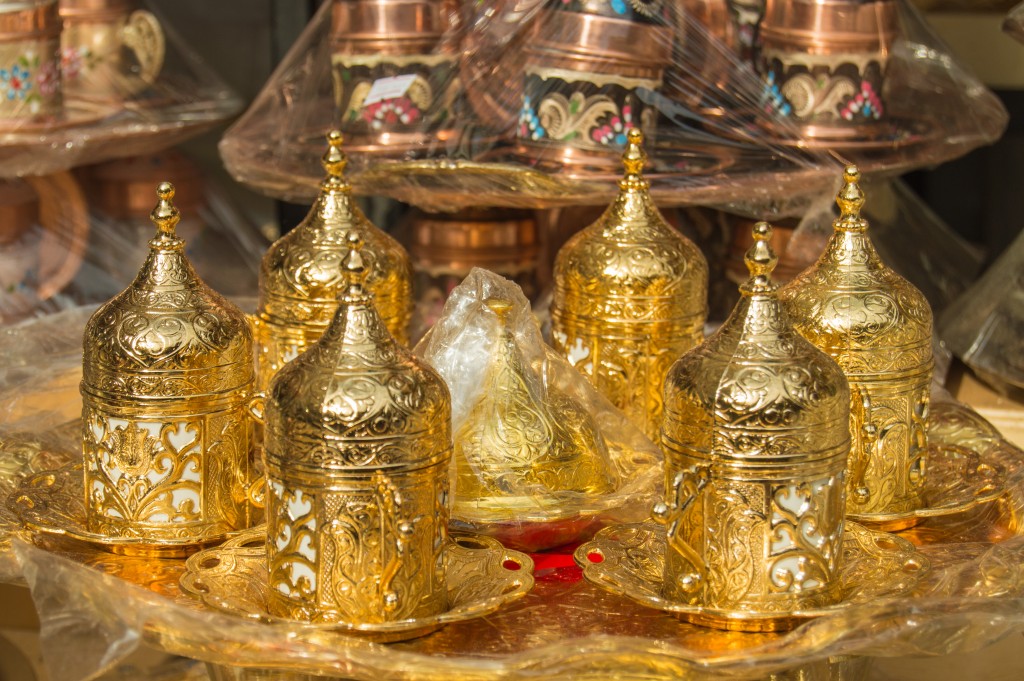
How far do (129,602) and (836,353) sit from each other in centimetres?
56

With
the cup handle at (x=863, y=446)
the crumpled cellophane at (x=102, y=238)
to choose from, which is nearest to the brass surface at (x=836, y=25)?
the cup handle at (x=863, y=446)

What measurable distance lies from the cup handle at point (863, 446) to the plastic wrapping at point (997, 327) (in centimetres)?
53

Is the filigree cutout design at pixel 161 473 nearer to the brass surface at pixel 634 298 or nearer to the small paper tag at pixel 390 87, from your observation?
the brass surface at pixel 634 298

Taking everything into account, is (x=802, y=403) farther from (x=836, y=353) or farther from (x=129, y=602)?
(x=129, y=602)

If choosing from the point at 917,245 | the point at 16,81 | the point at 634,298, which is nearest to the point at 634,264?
the point at 634,298

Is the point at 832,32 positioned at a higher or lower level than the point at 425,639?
higher

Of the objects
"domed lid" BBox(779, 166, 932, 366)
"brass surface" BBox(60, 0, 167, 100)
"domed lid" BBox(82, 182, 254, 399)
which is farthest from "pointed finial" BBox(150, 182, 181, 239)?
"brass surface" BBox(60, 0, 167, 100)

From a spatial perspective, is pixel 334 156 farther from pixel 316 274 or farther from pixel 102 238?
pixel 102 238

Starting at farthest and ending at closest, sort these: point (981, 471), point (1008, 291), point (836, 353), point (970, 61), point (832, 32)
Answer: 1. point (970, 61)
2. point (1008, 291)
3. point (832, 32)
4. point (981, 471)
5. point (836, 353)

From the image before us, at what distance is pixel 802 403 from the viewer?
987mm

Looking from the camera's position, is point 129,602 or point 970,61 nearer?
point 129,602

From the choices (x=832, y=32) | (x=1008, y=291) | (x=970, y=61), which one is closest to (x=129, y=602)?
(x=832, y=32)

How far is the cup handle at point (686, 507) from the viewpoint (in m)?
1.01

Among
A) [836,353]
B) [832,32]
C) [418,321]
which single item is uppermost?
[832,32]
